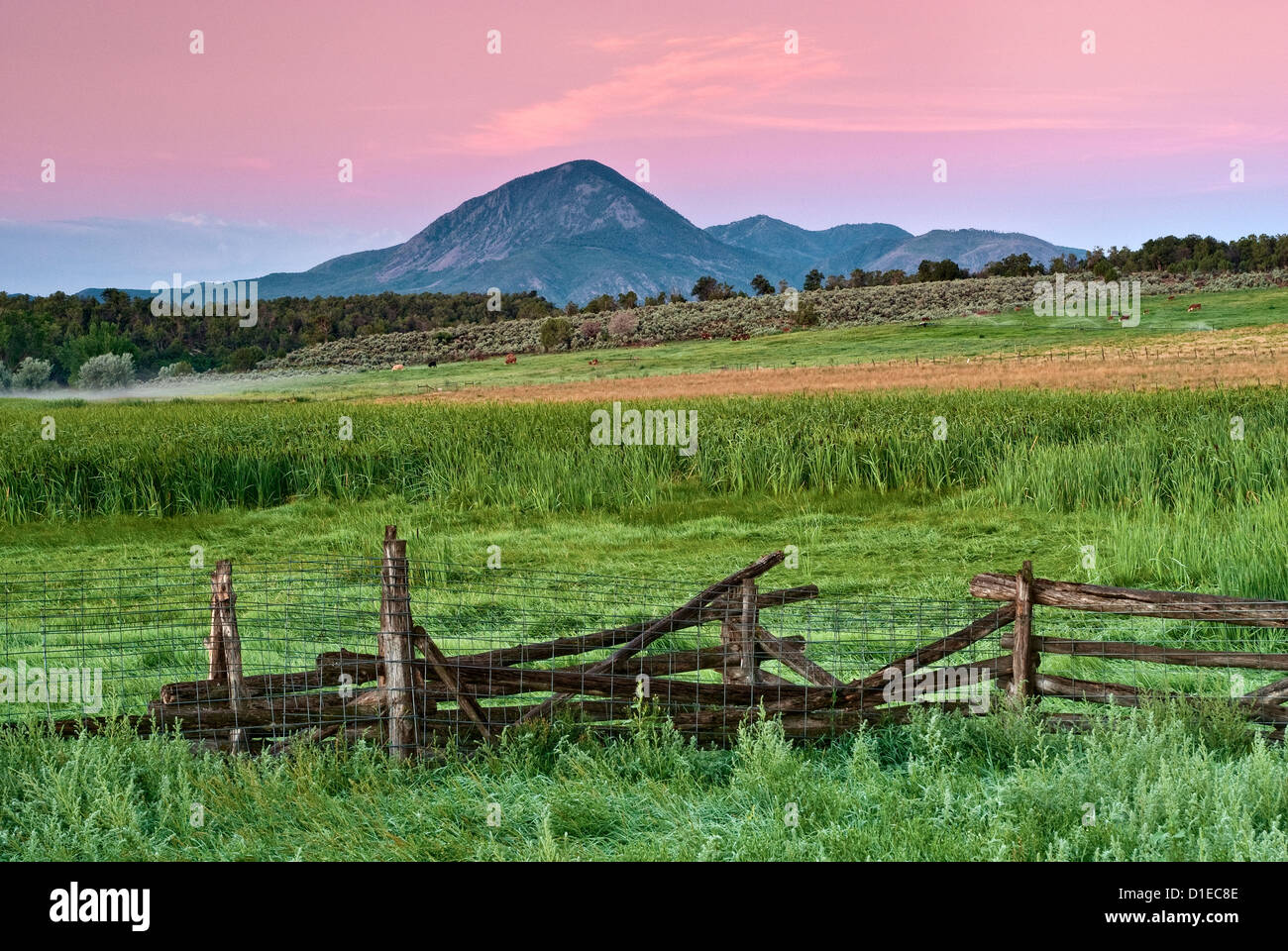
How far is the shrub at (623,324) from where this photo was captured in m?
107

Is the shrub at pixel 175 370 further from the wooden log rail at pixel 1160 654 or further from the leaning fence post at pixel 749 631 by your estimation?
the wooden log rail at pixel 1160 654

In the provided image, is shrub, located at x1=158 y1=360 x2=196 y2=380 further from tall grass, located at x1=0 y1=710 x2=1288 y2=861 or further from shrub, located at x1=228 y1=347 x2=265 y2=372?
tall grass, located at x1=0 y1=710 x2=1288 y2=861

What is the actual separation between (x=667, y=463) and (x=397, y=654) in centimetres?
1641

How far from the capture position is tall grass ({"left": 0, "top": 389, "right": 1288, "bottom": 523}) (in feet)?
66.3

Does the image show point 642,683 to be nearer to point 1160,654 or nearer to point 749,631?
point 749,631

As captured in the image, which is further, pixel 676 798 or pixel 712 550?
pixel 712 550

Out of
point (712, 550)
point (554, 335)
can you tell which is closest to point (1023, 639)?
point (712, 550)

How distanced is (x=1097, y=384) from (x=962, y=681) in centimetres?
3887

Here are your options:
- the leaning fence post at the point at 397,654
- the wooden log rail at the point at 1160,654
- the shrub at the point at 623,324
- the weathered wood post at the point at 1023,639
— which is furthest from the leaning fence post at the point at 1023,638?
the shrub at the point at 623,324

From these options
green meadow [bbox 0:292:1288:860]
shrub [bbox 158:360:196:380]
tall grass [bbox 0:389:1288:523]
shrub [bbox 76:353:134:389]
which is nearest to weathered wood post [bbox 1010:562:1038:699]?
green meadow [bbox 0:292:1288:860]

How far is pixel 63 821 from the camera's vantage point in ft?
20.5

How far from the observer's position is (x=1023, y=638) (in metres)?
7.53

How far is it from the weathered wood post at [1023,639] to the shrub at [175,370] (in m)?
114
